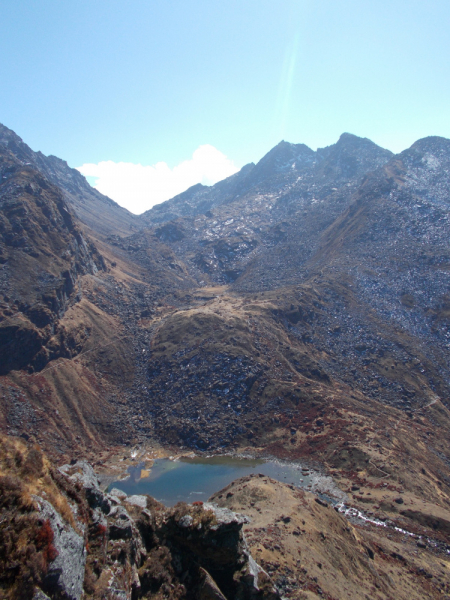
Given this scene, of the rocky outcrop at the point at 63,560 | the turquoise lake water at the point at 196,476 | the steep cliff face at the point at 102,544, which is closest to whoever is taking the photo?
the steep cliff face at the point at 102,544

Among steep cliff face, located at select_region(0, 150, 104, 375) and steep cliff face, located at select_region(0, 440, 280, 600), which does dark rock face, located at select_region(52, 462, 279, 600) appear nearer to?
steep cliff face, located at select_region(0, 440, 280, 600)

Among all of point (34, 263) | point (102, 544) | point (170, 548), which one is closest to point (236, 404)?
point (170, 548)

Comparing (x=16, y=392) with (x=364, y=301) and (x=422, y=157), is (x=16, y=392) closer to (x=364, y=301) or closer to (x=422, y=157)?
(x=364, y=301)

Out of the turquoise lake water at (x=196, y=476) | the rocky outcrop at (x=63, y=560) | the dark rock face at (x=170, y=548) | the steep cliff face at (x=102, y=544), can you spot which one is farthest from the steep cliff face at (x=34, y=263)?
the rocky outcrop at (x=63, y=560)

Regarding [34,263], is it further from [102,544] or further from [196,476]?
[102,544]

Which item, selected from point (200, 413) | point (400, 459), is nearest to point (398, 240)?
point (400, 459)

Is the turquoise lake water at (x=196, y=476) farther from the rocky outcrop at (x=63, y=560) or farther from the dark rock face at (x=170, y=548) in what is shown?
the rocky outcrop at (x=63, y=560)

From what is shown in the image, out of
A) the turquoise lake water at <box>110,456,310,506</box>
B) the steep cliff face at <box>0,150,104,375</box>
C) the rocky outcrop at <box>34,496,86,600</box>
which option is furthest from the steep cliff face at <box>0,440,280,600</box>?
the steep cliff face at <box>0,150,104,375</box>
